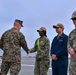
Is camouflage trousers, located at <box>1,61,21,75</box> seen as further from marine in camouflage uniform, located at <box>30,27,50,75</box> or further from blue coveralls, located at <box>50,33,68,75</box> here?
marine in camouflage uniform, located at <box>30,27,50,75</box>

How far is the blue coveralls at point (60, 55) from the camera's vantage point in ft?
28.8

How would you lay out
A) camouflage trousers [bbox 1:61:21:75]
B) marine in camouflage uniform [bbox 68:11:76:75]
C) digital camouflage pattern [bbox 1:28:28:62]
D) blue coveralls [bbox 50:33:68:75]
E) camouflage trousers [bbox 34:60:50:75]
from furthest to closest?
camouflage trousers [bbox 34:60:50:75], digital camouflage pattern [bbox 1:28:28:62], camouflage trousers [bbox 1:61:21:75], blue coveralls [bbox 50:33:68:75], marine in camouflage uniform [bbox 68:11:76:75]

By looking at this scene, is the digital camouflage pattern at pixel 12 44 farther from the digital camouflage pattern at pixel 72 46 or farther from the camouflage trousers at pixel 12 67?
the digital camouflage pattern at pixel 72 46

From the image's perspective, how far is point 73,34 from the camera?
711 centimetres

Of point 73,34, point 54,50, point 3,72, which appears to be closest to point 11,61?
point 3,72

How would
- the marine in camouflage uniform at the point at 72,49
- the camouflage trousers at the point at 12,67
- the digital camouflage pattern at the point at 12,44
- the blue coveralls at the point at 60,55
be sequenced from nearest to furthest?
the marine in camouflage uniform at the point at 72,49
the blue coveralls at the point at 60,55
the camouflage trousers at the point at 12,67
the digital camouflage pattern at the point at 12,44

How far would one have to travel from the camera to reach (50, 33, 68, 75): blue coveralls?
8.77 m

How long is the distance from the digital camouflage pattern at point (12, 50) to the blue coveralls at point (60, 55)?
2.89 ft

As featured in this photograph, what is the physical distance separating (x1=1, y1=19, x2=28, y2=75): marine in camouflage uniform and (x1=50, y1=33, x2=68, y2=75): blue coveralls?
2.89ft

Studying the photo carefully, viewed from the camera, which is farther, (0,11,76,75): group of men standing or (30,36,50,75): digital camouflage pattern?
(30,36,50,75): digital camouflage pattern

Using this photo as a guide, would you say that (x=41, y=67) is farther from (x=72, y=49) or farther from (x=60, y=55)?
(x=72, y=49)

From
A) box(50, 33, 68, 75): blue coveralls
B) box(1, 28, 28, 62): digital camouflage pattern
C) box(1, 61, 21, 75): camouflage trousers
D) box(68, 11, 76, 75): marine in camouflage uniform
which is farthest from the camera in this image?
box(1, 28, 28, 62): digital camouflage pattern

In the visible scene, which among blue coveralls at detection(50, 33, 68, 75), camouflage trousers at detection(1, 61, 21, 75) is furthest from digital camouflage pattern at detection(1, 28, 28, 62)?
blue coveralls at detection(50, 33, 68, 75)

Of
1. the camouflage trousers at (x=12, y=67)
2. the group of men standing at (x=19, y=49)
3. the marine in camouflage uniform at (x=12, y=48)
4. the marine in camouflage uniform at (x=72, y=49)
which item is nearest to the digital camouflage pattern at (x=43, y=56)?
the group of men standing at (x=19, y=49)
